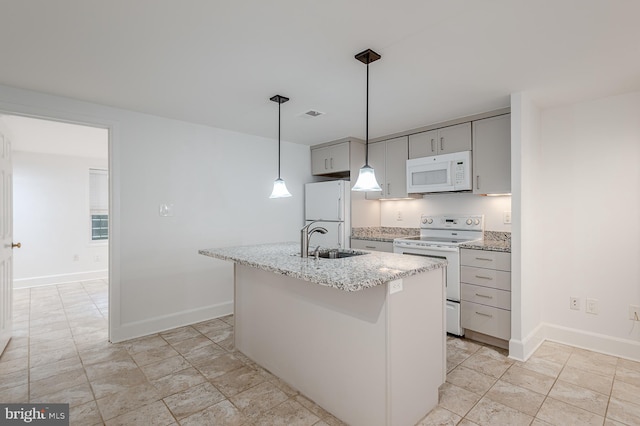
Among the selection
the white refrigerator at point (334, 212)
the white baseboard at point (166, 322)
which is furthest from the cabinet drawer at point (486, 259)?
the white baseboard at point (166, 322)

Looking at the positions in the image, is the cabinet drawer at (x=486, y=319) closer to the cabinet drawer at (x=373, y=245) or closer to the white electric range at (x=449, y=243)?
the white electric range at (x=449, y=243)

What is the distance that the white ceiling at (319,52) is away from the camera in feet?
5.34

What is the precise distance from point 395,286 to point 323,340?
2.03 ft

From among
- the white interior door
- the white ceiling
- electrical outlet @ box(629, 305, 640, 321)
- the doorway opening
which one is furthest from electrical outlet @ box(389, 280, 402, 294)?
the doorway opening

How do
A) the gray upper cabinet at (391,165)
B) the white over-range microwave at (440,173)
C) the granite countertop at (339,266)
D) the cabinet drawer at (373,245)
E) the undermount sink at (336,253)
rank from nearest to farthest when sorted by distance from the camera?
the granite countertop at (339,266) < the undermount sink at (336,253) < the white over-range microwave at (440,173) < the cabinet drawer at (373,245) < the gray upper cabinet at (391,165)

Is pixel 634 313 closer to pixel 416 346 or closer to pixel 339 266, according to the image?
pixel 416 346

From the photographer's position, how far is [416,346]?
1895 mm

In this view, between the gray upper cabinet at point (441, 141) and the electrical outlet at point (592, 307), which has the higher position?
the gray upper cabinet at point (441, 141)

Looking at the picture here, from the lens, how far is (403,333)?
179 centimetres

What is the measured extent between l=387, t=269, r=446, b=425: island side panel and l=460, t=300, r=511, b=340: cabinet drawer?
1032mm

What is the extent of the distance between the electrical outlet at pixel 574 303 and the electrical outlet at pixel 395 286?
90.4 inches

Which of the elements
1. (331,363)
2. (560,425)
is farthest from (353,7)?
(560,425)

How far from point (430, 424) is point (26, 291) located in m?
5.99

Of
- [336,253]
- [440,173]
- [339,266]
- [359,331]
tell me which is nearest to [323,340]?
[359,331]
